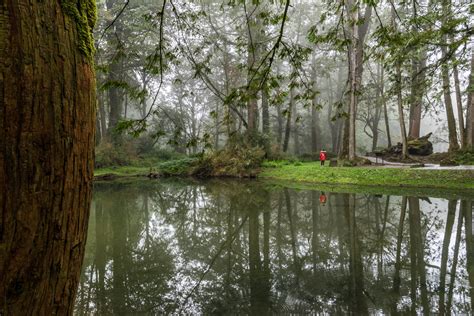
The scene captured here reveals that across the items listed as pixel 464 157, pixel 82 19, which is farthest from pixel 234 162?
pixel 82 19

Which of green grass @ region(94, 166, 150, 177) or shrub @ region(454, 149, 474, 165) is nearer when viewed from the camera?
shrub @ region(454, 149, 474, 165)

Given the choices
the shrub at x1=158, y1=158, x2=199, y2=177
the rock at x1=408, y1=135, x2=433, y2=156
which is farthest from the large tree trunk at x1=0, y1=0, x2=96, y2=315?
the rock at x1=408, y1=135, x2=433, y2=156

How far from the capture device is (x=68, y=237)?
1129 mm

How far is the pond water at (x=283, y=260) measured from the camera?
11.5 feet

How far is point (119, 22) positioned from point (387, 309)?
2526 cm

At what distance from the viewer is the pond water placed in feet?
11.5

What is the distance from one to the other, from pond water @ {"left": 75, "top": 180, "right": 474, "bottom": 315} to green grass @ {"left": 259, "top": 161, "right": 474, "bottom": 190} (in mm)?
2915

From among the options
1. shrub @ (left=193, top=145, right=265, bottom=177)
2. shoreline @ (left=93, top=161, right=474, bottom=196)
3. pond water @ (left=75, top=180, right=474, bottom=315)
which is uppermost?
shrub @ (left=193, top=145, right=265, bottom=177)

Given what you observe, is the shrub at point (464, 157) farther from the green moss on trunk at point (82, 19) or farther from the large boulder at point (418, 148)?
the green moss on trunk at point (82, 19)

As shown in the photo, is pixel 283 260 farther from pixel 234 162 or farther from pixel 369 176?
pixel 234 162

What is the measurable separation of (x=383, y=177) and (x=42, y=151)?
46.2 feet

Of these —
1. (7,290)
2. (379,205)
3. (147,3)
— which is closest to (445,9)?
(379,205)

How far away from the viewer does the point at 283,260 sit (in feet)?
16.0

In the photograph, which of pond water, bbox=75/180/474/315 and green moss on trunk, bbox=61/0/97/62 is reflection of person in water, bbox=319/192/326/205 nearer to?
pond water, bbox=75/180/474/315
